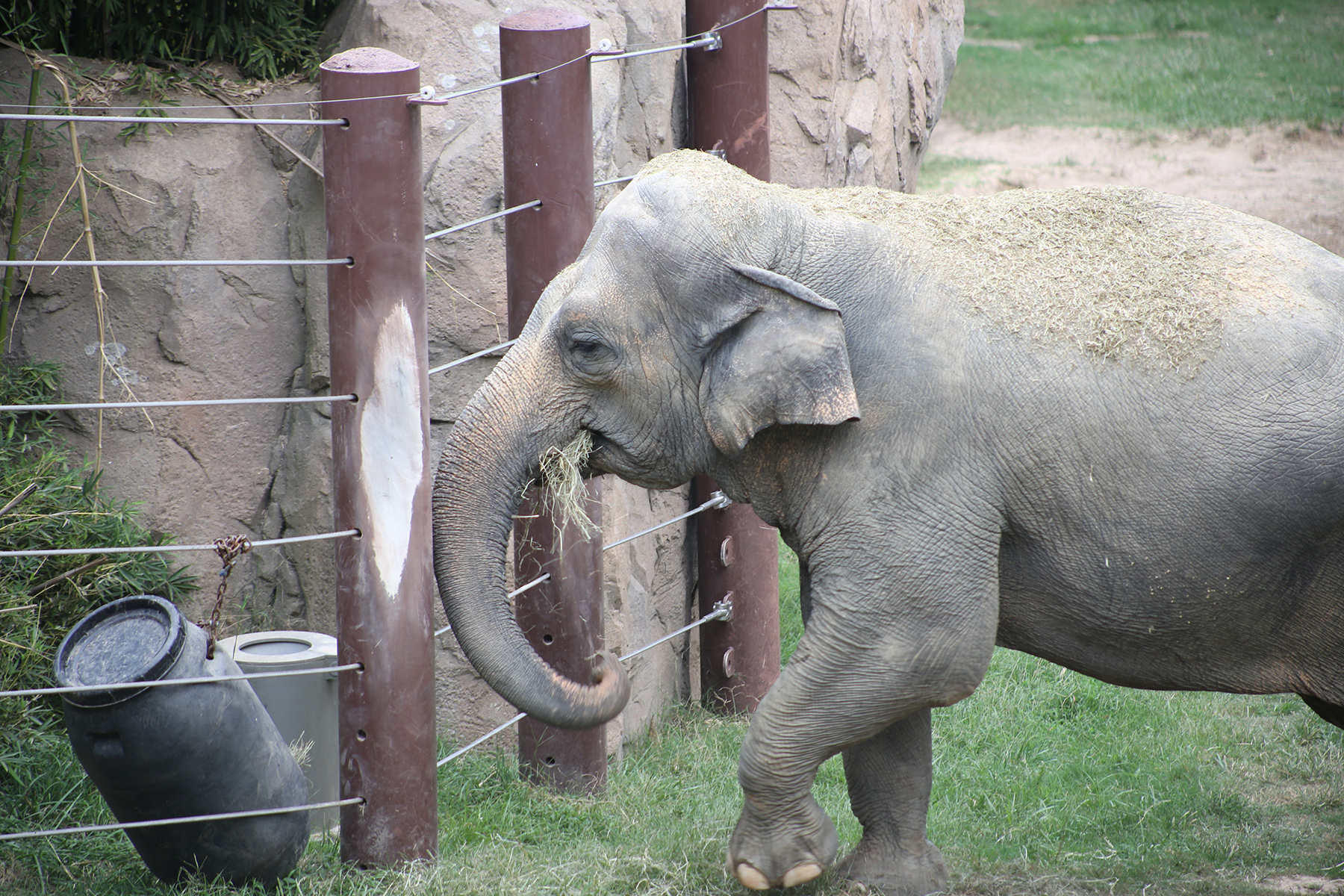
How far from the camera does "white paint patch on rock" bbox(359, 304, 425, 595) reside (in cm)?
335

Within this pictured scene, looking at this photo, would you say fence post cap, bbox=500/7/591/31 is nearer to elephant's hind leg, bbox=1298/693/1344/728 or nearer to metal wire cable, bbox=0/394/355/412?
metal wire cable, bbox=0/394/355/412

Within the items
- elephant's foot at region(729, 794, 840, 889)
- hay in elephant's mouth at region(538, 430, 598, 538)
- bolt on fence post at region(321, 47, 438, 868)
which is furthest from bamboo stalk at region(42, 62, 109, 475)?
elephant's foot at region(729, 794, 840, 889)

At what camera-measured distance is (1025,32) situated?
77.0 ft

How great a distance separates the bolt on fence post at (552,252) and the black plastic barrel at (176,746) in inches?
36.5

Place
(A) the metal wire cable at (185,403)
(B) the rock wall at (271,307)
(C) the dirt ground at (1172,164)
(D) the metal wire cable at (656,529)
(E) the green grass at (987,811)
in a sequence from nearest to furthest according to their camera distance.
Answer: (A) the metal wire cable at (185,403) → (E) the green grass at (987,811) → (D) the metal wire cable at (656,529) → (B) the rock wall at (271,307) → (C) the dirt ground at (1172,164)

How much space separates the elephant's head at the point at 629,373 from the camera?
3.10 m

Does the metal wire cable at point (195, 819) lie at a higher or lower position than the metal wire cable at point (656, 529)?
lower

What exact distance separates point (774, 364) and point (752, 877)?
4.19ft

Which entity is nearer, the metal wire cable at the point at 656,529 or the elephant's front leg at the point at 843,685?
the elephant's front leg at the point at 843,685

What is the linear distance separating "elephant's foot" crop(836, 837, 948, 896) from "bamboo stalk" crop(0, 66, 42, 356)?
3074mm

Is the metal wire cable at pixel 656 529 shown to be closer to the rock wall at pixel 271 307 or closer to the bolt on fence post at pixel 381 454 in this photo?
the rock wall at pixel 271 307

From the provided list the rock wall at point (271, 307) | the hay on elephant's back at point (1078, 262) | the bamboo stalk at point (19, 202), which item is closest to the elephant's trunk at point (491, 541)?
the hay on elephant's back at point (1078, 262)

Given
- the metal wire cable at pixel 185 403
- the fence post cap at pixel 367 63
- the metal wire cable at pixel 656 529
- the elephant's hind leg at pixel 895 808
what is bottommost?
the elephant's hind leg at pixel 895 808

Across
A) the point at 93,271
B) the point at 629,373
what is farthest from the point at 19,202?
the point at 629,373
